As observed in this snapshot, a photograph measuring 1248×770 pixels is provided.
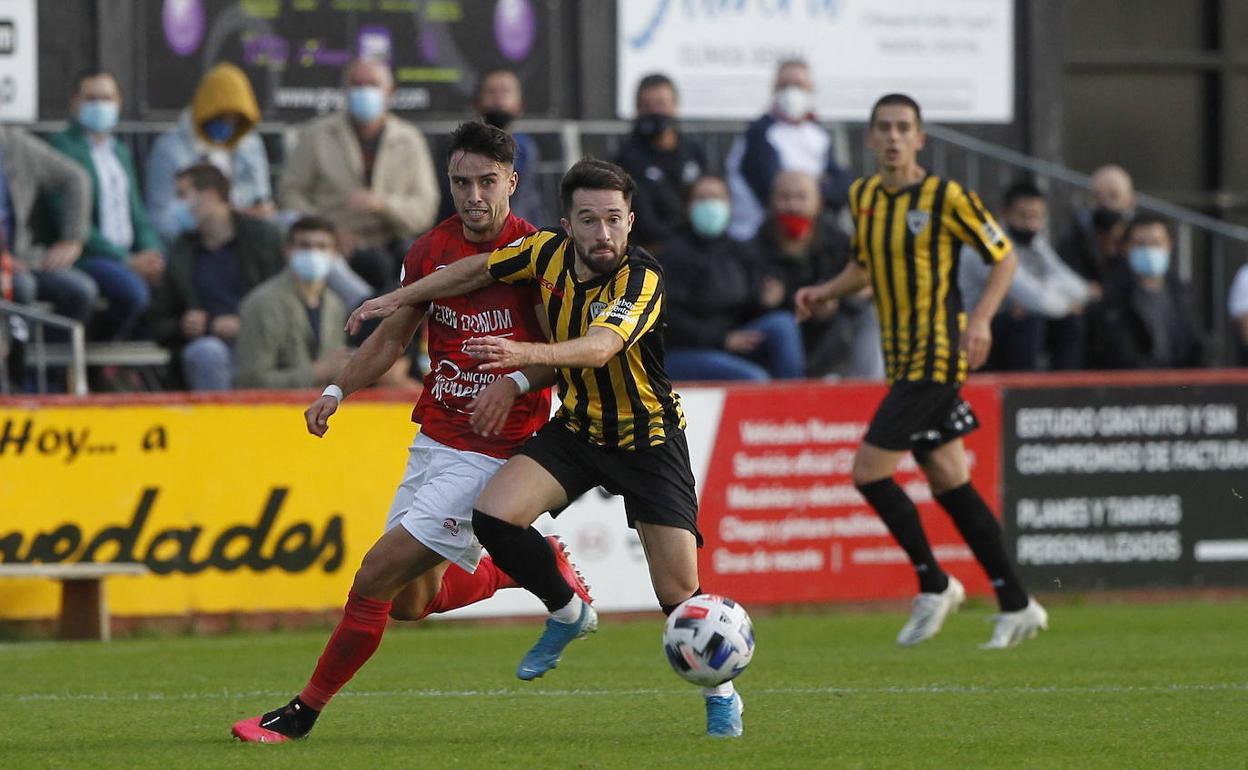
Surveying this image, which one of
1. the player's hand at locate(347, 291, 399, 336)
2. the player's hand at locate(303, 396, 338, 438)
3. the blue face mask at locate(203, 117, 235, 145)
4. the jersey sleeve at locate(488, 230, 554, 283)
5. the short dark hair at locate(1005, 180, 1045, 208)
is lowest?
the player's hand at locate(303, 396, 338, 438)

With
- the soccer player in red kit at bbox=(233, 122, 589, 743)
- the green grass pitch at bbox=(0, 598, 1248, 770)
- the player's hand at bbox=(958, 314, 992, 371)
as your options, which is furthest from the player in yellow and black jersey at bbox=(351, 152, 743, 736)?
the player's hand at bbox=(958, 314, 992, 371)

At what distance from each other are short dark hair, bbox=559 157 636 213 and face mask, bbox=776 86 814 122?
7988mm

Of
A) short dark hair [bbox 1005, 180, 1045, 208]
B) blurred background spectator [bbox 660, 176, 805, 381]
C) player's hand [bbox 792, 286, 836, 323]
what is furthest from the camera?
short dark hair [bbox 1005, 180, 1045, 208]

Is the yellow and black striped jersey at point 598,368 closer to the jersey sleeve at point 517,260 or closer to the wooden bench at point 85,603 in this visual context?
the jersey sleeve at point 517,260

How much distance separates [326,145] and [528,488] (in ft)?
23.3

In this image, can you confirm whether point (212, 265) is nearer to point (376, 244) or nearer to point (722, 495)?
point (376, 244)

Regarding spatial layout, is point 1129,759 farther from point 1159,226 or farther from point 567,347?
point 1159,226

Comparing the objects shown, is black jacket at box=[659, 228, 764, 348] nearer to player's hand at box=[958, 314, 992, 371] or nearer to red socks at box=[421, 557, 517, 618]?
player's hand at box=[958, 314, 992, 371]

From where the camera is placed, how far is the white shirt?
1285cm

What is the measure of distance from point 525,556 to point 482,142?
1338mm

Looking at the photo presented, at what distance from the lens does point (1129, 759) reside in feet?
19.9

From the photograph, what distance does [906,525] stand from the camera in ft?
32.1

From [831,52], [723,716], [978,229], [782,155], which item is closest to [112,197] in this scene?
[782,155]

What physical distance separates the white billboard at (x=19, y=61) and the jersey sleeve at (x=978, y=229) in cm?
790
